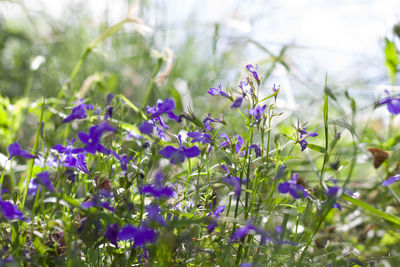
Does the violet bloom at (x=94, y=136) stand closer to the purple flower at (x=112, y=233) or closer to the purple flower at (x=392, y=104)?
the purple flower at (x=112, y=233)

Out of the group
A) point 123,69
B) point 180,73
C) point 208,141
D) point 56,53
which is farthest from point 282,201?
point 56,53

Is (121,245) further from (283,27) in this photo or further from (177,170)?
(283,27)

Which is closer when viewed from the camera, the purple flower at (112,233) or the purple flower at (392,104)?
the purple flower at (112,233)

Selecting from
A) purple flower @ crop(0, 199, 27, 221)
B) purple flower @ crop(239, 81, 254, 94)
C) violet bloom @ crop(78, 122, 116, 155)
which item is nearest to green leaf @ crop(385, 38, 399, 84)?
purple flower @ crop(239, 81, 254, 94)

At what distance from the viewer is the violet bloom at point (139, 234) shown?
719 millimetres

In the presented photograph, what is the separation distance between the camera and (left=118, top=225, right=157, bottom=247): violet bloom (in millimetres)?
719

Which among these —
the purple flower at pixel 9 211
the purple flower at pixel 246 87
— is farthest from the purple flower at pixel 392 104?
the purple flower at pixel 9 211

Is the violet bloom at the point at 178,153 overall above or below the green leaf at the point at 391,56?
below

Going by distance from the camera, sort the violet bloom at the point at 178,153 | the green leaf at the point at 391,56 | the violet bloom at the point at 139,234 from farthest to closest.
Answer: the green leaf at the point at 391,56 → the violet bloom at the point at 178,153 → the violet bloom at the point at 139,234

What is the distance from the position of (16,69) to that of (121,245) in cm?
222

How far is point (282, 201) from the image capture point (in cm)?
102

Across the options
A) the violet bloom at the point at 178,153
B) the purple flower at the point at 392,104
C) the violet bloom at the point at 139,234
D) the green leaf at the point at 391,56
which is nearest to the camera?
the violet bloom at the point at 139,234

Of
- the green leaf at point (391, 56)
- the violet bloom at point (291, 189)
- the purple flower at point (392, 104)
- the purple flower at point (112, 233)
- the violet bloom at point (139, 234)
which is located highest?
the green leaf at point (391, 56)

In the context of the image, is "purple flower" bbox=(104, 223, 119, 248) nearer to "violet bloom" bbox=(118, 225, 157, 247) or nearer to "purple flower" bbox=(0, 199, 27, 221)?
"violet bloom" bbox=(118, 225, 157, 247)
